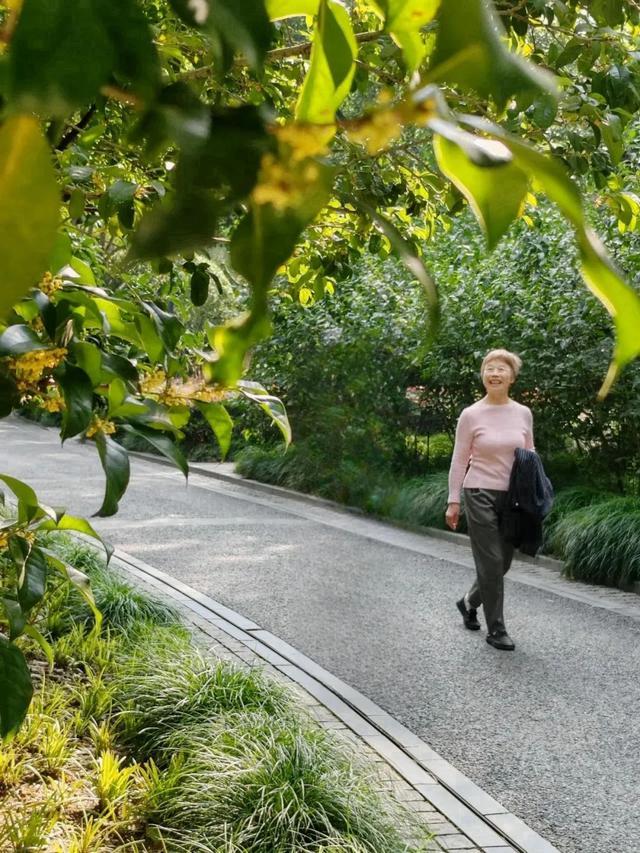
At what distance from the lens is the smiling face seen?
24.1 ft

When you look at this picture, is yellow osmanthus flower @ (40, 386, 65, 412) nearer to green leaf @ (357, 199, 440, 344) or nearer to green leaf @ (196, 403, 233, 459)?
green leaf @ (196, 403, 233, 459)

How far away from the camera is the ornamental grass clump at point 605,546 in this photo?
32.9ft

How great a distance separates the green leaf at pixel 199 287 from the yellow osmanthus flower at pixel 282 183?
2402 mm

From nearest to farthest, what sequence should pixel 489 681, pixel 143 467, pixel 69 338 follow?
pixel 69 338
pixel 489 681
pixel 143 467

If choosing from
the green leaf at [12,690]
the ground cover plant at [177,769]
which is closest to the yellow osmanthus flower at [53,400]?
the green leaf at [12,690]

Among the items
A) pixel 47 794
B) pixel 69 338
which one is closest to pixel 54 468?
pixel 47 794

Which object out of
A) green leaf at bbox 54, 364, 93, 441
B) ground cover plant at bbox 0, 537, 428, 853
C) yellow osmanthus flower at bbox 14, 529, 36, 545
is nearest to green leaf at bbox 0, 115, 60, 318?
green leaf at bbox 54, 364, 93, 441

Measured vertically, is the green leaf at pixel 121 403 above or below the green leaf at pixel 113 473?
above

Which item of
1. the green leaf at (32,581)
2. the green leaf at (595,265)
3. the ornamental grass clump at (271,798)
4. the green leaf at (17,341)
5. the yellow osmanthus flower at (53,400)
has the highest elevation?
the green leaf at (595,265)

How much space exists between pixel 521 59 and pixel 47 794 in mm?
3974

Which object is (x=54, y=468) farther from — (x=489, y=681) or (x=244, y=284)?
(x=244, y=284)

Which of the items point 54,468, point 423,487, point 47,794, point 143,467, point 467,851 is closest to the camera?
point 47,794

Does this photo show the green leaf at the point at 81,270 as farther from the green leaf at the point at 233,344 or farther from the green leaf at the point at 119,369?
the green leaf at the point at 233,344

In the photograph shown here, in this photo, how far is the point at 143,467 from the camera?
19.8 metres
